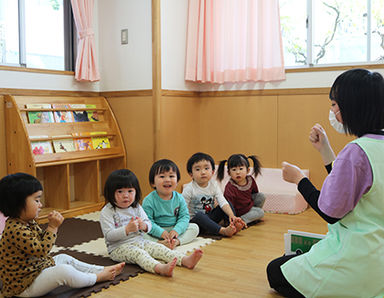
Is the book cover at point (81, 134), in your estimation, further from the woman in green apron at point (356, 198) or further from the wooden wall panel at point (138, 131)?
the woman in green apron at point (356, 198)

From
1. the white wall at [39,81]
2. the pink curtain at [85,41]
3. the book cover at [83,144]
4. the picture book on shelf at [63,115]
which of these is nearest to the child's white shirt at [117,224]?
the book cover at [83,144]

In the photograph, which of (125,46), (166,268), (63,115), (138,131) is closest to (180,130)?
(138,131)

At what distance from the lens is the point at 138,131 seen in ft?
13.4

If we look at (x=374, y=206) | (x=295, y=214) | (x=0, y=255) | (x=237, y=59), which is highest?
(x=237, y=59)

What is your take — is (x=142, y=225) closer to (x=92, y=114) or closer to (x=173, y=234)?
(x=173, y=234)

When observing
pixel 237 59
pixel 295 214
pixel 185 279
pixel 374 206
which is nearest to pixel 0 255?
pixel 185 279

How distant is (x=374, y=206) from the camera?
5.01 ft

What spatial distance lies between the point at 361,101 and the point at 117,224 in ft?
4.73

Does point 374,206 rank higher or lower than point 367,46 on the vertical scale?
lower

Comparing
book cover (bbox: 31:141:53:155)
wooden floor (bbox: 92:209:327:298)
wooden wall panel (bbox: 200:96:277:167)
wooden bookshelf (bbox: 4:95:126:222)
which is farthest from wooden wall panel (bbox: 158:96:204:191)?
wooden floor (bbox: 92:209:327:298)

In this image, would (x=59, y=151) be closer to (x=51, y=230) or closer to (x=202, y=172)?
(x=202, y=172)

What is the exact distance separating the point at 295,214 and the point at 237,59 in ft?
4.79

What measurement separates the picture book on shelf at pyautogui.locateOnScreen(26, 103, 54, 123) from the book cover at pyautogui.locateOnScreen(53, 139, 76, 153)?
0.18 meters

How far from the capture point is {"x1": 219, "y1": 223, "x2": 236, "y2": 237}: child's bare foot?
2.91m
